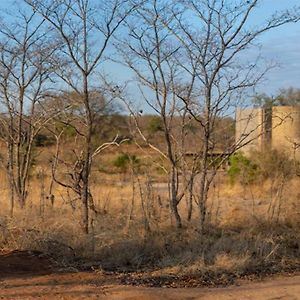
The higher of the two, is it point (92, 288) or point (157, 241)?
point (157, 241)

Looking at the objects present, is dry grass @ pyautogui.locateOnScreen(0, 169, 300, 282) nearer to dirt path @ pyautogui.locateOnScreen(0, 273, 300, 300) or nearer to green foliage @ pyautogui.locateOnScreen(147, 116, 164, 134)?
Answer: dirt path @ pyautogui.locateOnScreen(0, 273, 300, 300)

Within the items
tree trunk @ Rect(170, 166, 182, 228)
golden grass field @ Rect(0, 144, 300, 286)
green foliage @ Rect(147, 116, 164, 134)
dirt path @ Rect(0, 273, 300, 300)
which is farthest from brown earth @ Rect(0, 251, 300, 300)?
green foliage @ Rect(147, 116, 164, 134)

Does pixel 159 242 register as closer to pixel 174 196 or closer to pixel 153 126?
pixel 174 196

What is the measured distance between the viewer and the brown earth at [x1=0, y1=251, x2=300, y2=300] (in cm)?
737

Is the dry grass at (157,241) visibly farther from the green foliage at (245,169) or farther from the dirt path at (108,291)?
the green foliage at (245,169)

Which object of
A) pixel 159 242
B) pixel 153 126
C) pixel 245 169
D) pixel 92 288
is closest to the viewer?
pixel 92 288

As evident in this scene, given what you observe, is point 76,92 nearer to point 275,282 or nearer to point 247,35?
point 247,35

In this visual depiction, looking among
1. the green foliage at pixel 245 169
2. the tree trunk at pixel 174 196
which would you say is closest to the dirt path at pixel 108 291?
the tree trunk at pixel 174 196

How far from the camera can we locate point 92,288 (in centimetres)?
772

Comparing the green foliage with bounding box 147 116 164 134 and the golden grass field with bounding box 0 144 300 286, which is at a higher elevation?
the green foliage with bounding box 147 116 164 134

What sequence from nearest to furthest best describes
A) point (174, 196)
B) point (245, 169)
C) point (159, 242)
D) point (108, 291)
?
1. point (108, 291)
2. point (159, 242)
3. point (174, 196)
4. point (245, 169)

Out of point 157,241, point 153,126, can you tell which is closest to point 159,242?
point 157,241

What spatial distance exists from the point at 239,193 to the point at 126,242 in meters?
9.93

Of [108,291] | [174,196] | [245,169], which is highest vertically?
[245,169]
